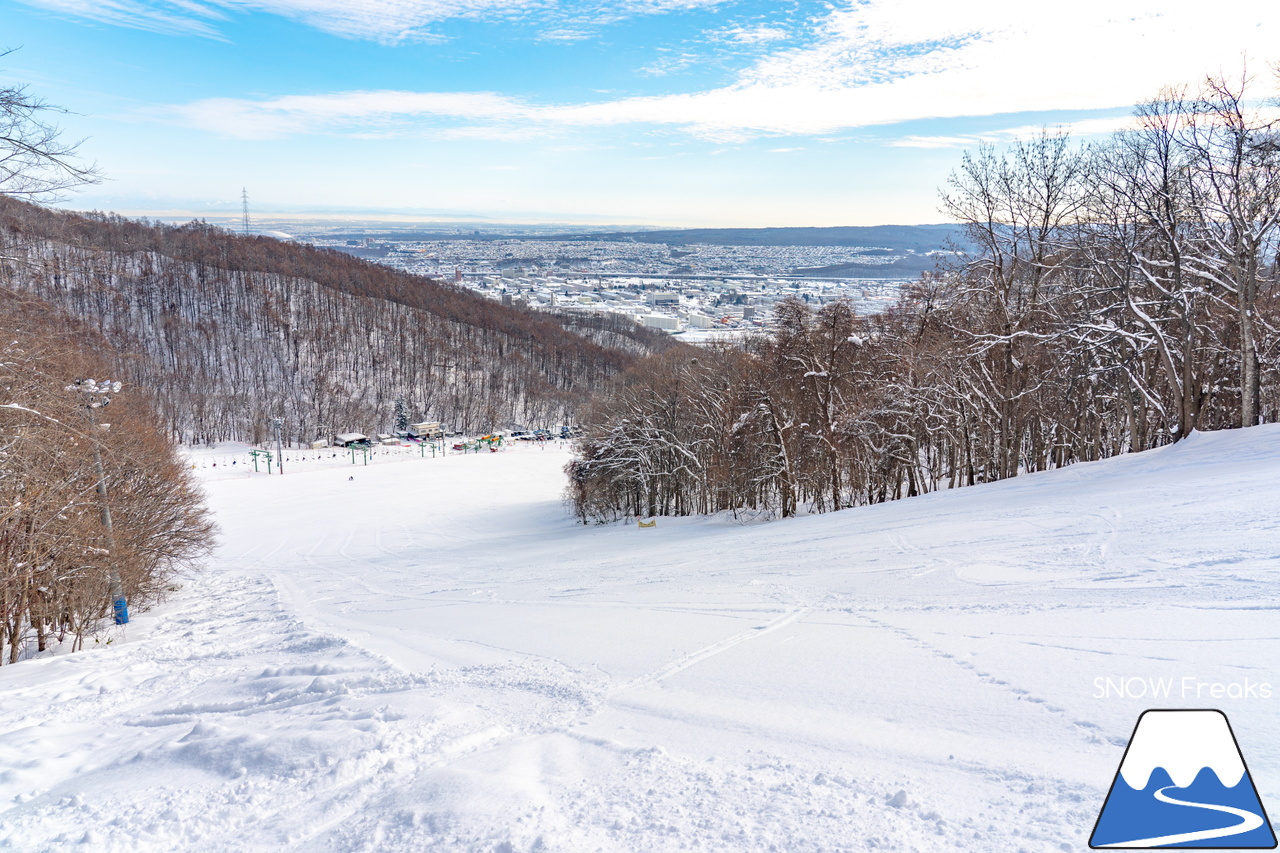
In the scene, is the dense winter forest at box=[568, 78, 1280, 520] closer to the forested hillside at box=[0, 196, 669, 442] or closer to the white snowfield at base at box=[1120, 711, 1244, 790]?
the white snowfield at base at box=[1120, 711, 1244, 790]

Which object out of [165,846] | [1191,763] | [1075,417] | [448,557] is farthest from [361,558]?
[1075,417]

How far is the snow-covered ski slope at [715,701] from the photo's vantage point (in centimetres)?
432

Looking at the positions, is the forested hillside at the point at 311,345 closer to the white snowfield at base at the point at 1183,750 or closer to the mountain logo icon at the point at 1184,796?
the white snowfield at base at the point at 1183,750

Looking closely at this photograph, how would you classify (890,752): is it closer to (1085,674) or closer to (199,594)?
(1085,674)

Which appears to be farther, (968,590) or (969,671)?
(968,590)

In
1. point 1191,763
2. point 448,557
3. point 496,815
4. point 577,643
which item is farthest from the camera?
point 448,557

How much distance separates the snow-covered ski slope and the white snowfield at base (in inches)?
17.2

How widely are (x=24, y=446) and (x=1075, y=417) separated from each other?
107 feet

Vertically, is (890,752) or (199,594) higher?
(890,752)

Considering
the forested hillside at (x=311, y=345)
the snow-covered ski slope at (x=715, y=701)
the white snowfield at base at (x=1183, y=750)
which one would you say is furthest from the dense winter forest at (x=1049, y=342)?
the forested hillside at (x=311, y=345)

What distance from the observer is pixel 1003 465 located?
2320 centimetres

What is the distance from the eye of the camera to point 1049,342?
22.3m

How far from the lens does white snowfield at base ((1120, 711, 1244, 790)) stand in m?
3.46

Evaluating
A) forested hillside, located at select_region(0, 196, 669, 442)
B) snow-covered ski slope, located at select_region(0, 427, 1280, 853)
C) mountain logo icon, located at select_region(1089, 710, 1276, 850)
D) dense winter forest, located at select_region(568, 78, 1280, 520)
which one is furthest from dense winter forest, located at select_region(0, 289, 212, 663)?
forested hillside, located at select_region(0, 196, 669, 442)
